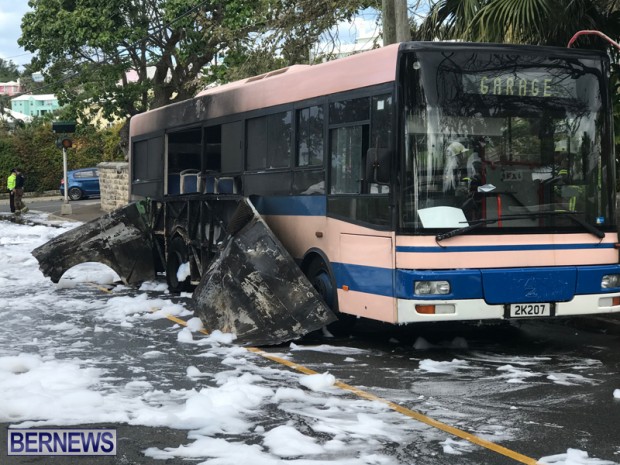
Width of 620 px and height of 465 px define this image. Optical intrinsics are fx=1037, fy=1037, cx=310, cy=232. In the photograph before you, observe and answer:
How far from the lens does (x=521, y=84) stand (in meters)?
10.1

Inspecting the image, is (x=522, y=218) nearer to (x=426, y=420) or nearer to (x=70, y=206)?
(x=426, y=420)

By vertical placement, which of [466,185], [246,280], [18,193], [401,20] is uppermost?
[401,20]

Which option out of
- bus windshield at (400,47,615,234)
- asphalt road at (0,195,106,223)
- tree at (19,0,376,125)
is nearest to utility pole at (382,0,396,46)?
bus windshield at (400,47,615,234)

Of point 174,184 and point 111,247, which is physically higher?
point 174,184

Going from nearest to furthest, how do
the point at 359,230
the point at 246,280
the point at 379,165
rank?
the point at 379,165 < the point at 359,230 < the point at 246,280

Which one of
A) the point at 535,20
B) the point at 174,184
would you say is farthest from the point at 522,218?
the point at 174,184

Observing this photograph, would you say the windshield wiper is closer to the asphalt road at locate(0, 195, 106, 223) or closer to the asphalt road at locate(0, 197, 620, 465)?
the asphalt road at locate(0, 197, 620, 465)

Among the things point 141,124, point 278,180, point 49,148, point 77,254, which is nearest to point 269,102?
point 278,180

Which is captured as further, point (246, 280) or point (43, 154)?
point (43, 154)

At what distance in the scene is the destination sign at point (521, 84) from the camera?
998 cm

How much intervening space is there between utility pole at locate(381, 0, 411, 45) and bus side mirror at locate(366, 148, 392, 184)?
6905 millimetres

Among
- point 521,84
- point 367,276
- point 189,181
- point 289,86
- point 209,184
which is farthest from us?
point 189,181

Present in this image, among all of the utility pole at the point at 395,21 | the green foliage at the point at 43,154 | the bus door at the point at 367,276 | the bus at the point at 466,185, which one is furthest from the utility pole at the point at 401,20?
the green foliage at the point at 43,154

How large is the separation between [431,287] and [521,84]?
2.23 metres
